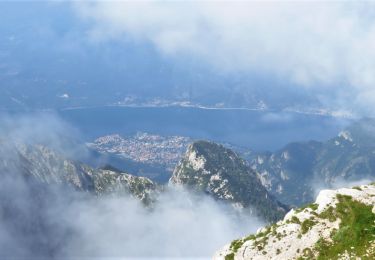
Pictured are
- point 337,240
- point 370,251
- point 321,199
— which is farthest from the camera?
point 321,199

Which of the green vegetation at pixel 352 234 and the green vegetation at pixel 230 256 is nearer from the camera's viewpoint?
the green vegetation at pixel 352 234

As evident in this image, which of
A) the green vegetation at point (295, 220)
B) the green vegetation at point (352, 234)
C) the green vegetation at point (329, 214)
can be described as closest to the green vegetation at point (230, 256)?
the green vegetation at point (295, 220)

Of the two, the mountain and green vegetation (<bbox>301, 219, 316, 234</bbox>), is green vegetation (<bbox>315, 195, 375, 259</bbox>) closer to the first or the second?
the mountain

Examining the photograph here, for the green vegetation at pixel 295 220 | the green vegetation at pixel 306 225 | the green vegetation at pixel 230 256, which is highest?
the green vegetation at pixel 295 220

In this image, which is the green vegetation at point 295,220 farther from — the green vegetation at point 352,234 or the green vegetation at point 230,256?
the green vegetation at point 230,256

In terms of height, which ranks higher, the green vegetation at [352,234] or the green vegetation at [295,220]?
the green vegetation at [295,220]

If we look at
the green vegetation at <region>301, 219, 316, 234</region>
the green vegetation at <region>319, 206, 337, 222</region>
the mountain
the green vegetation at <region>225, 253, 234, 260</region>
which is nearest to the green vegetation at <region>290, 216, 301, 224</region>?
the mountain

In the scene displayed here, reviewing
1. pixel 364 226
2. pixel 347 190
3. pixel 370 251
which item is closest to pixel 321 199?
pixel 347 190

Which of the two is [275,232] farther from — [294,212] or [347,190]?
[347,190]
